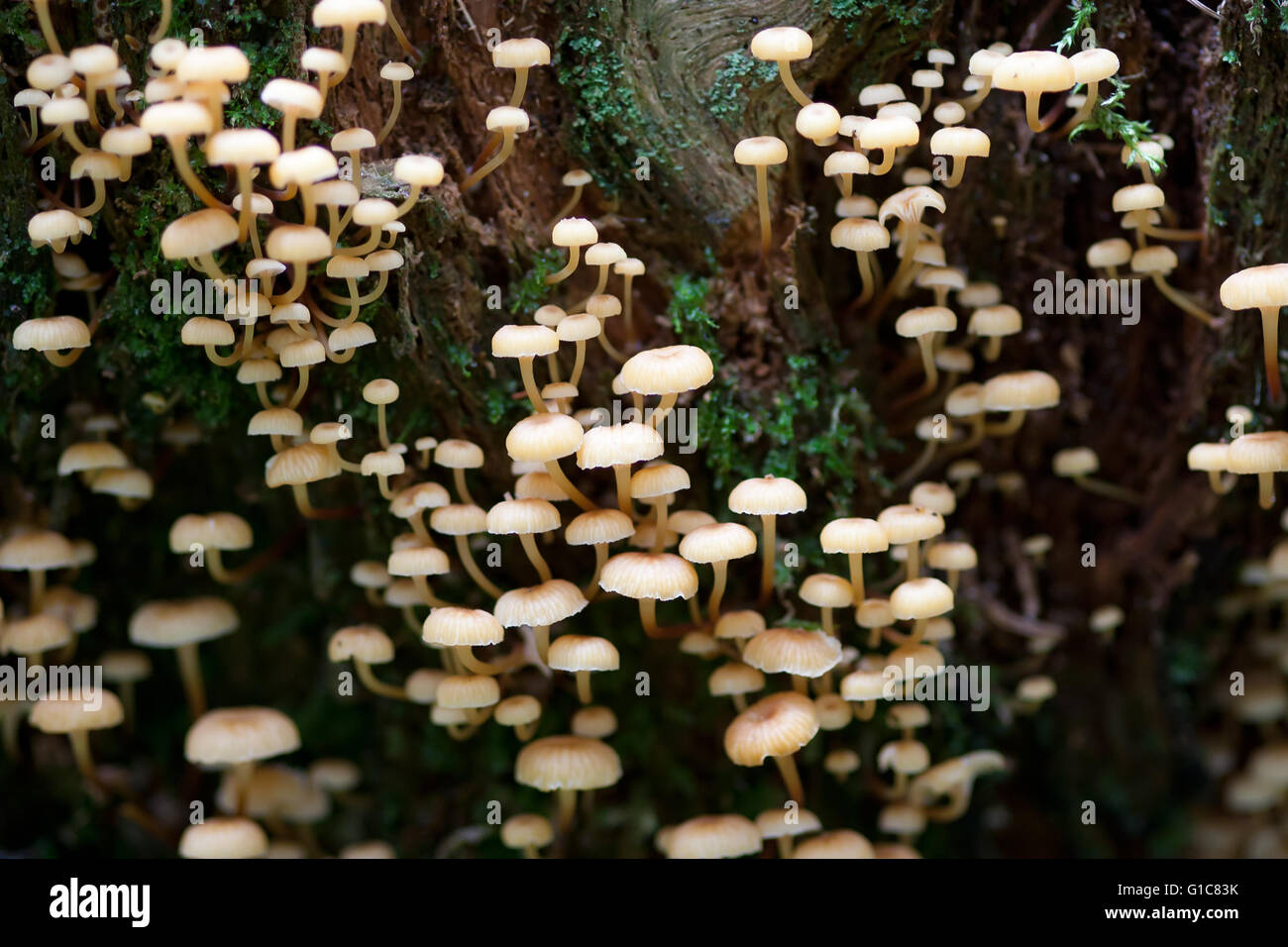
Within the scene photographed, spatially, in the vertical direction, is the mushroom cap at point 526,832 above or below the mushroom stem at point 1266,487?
below

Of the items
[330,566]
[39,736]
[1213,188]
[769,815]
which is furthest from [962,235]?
[39,736]

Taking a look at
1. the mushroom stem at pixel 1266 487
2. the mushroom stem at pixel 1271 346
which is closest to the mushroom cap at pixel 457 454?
the mushroom stem at pixel 1271 346

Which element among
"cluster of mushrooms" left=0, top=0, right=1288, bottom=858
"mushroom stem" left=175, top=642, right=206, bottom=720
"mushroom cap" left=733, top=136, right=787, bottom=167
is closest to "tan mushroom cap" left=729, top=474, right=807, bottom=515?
"cluster of mushrooms" left=0, top=0, right=1288, bottom=858

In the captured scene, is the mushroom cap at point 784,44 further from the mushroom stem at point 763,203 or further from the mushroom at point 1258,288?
the mushroom at point 1258,288

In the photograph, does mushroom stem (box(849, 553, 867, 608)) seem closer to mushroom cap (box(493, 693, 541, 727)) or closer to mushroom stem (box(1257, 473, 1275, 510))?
mushroom cap (box(493, 693, 541, 727))

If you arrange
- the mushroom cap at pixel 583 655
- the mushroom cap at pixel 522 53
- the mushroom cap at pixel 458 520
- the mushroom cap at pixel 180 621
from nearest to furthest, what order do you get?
1. the mushroom cap at pixel 522 53
2. the mushroom cap at pixel 583 655
3. the mushroom cap at pixel 458 520
4. the mushroom cap at pixel 180 621
